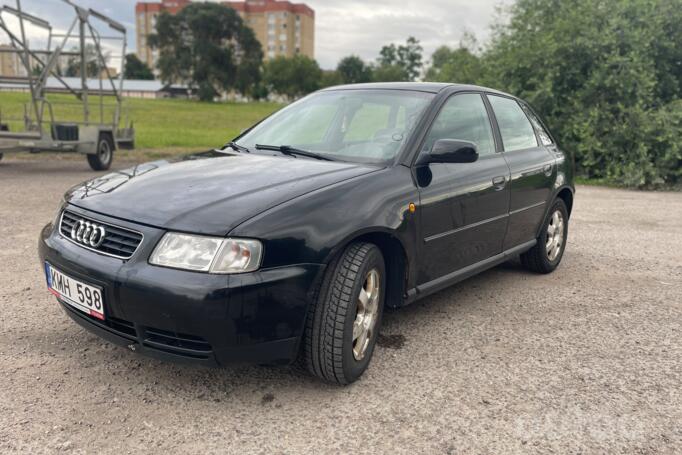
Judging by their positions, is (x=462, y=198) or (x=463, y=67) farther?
(x=463, y=67)

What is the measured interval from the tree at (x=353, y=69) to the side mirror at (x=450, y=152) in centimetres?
10357

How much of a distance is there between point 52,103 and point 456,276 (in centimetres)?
953

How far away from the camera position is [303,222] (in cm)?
264

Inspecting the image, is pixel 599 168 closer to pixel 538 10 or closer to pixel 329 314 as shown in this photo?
pixel 538 10

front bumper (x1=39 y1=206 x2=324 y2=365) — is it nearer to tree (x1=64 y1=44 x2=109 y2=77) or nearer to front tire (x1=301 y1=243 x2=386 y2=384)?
front tire (x1=301 y1=243 x2=386 y2=384)

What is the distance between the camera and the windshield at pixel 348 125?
11.6 ft

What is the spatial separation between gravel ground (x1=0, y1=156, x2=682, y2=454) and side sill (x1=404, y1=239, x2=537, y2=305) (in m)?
0.32

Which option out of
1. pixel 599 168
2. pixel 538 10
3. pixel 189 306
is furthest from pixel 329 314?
pixel 538 10

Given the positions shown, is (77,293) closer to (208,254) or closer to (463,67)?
(208,254)

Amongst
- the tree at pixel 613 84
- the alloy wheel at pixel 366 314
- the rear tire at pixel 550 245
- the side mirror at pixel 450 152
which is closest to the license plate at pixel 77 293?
the alloy wheel at pixel 366 314

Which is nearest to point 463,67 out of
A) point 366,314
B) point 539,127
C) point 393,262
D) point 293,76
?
point 539,127

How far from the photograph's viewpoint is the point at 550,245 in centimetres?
512

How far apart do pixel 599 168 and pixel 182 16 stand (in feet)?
223

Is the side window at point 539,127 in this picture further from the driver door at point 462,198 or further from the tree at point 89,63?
the tree at point 89,63
